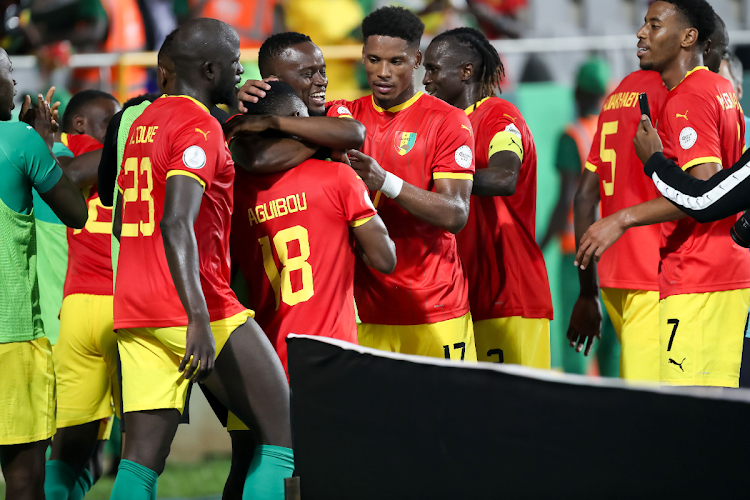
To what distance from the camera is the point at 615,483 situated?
1.56 metres

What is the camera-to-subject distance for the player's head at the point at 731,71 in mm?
4535

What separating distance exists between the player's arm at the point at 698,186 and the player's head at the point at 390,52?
41.3 inches

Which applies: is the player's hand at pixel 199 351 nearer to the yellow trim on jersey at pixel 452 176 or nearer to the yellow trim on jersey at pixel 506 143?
the yellow trim on jersey at pixel 452 176

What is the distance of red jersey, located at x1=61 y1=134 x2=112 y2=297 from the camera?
162 inches

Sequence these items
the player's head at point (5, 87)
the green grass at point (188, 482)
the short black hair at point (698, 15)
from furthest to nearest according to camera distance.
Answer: the green grass at point (188, 482) → the short black hair at point (698, 15) → the player's head at point (5, 87)

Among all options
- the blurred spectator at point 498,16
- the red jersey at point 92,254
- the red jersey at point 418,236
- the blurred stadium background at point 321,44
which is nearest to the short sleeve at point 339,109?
the red jersey at point 418,236

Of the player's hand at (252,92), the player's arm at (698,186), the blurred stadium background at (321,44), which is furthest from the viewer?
the blurred stadium background at (321,44)

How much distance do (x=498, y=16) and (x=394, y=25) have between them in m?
3.83

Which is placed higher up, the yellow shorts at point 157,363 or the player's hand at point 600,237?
the player's hand at point 600,237

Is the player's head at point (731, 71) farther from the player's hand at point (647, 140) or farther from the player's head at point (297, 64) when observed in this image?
the player's head at point (297, 64)

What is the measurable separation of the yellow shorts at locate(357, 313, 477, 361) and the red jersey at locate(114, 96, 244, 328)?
961mm

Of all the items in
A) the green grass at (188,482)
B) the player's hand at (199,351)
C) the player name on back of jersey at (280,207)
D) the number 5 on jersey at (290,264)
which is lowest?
the green grass at (188,482)

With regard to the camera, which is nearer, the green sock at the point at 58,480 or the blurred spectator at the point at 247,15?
the green sock at the point at 58,480

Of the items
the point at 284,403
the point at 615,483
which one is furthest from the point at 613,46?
the point at 615,483
